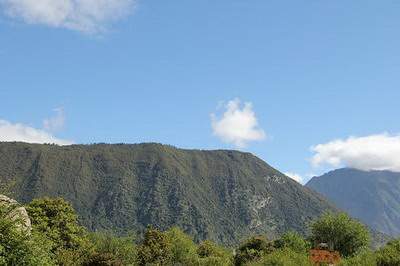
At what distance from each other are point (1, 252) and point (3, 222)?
1.38 m

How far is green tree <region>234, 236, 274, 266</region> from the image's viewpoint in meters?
84.9

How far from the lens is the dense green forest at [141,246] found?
22.2 metres

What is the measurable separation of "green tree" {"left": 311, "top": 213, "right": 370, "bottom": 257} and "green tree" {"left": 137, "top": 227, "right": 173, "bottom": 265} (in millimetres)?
27890

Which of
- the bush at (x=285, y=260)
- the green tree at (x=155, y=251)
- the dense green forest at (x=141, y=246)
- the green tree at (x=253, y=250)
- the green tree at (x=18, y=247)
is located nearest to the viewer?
the green tree at (x=18, y=247)

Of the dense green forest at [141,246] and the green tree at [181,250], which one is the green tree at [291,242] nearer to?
the dense green forest at [141,246]

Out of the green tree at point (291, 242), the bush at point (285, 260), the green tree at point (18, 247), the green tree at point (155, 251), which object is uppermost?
the green tree at point (291, 242)

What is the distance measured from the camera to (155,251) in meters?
82.8

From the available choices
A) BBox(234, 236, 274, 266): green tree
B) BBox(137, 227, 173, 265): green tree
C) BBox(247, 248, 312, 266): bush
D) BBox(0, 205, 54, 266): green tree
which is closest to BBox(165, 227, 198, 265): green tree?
BBox(137, 227, 173, 265): green tree

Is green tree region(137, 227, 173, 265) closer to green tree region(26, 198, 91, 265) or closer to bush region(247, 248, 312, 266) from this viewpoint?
green tree region(26, 198, 91, 265)

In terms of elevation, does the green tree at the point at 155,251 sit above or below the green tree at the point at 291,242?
below

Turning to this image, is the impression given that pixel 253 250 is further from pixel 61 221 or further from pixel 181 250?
pixel 61 221

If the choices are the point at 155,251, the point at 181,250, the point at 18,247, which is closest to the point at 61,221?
the point at 155,251

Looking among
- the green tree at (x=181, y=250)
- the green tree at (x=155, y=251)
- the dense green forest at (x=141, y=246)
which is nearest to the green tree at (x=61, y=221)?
the dense green forest at (x=141, y=246)

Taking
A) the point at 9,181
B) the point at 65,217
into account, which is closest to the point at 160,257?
the point at 65,217
